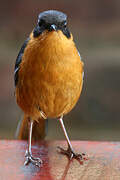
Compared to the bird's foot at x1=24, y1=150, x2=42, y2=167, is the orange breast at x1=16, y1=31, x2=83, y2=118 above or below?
above

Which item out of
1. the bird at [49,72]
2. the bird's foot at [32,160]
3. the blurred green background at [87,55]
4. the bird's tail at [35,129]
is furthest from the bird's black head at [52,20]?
the blurred green background at [87,55]

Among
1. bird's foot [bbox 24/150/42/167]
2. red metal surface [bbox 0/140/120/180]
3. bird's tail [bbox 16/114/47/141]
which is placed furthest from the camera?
bird's tail [bbox 16/114/47/141]

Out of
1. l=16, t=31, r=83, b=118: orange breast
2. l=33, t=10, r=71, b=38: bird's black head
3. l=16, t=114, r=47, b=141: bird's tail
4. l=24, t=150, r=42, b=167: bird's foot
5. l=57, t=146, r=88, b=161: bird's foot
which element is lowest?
l=16, t=114, r=47, b=141: bird's tail

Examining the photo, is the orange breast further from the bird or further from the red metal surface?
the red metal surface

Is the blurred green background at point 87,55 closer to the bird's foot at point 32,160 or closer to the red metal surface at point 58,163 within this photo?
the red metal surface at point 58,163

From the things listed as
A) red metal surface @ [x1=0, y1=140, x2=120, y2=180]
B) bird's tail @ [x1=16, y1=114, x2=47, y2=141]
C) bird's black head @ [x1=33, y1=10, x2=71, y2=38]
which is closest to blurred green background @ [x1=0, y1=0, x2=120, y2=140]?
bird's tail @ [x1=16, y1=114, x2=47, y2=141]

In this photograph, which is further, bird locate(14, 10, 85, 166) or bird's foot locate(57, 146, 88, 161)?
bird's foot locate(57, 146, 88, 161)

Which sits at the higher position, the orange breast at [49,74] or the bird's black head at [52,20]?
the bird's black head at [52,20]
